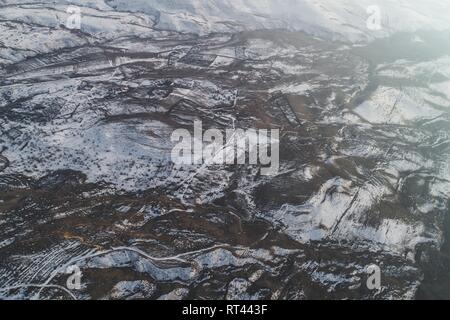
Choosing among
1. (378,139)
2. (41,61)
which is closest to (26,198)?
(41,61)

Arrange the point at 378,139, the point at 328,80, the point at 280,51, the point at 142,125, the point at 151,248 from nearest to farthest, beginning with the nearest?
1. the point at 151,248
2. the point at 142,125
3. the point at 378,139
4. the point at 328,80
5. the point at 280,51

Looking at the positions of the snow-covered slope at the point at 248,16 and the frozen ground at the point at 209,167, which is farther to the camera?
the snow-covered slope at the point at 248,16

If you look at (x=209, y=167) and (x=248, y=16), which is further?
(x=248, y=16)

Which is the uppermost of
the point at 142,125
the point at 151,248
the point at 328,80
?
the point at 328,80

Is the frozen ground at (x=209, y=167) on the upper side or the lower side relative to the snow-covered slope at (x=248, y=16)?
lower

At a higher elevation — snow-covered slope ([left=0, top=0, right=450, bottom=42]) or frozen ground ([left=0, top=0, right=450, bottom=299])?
snow-covered slope ([left=0, top=0, right=450, bottom=42])

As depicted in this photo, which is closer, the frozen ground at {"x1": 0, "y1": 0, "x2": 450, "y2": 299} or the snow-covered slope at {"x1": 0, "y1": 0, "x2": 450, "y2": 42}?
the frozen ground at {"x1": 0, "y1": 0, "x2": 450, "y2": 299}

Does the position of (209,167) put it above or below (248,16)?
below

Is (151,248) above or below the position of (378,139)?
below

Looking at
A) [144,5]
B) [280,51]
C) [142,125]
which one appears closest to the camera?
[142,125]

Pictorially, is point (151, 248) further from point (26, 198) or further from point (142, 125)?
point (142, 125)
